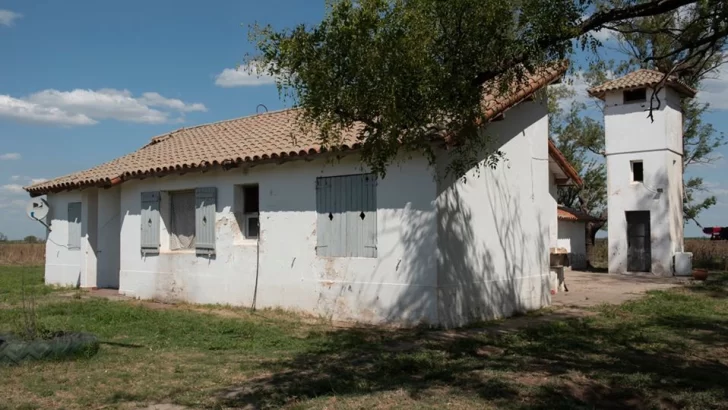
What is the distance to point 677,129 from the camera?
24.9 metres

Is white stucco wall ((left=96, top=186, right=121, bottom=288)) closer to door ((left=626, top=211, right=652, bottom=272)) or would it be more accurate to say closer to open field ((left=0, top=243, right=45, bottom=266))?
open field ((left=0, top=243, right=45, bottom=266))

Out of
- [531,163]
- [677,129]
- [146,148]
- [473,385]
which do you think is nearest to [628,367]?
[473,385]

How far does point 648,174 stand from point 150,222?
18009 mm

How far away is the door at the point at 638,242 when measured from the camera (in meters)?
24.6

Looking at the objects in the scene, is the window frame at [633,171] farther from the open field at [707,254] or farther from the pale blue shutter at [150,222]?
the pale blue shutter at [150,222]

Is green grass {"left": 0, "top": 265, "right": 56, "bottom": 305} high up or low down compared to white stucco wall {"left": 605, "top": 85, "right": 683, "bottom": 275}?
down

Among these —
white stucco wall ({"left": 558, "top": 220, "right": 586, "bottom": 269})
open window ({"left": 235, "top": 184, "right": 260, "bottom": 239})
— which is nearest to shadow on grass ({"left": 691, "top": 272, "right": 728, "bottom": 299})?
white stucco wall ({"left": 558, "top": 220, "right": 586, "bottom": 269})

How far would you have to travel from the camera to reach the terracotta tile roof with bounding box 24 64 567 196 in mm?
11560

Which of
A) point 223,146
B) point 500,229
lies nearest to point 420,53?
point 500,229

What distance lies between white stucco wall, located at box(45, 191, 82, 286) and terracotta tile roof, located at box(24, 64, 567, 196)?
0.53 metres

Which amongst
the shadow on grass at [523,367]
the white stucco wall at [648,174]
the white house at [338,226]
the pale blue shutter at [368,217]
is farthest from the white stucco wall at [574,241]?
the pale blue shutter at [368,217]

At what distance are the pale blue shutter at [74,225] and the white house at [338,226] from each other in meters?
1.70

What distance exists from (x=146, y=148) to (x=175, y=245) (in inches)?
218

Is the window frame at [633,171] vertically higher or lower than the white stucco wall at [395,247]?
higher
